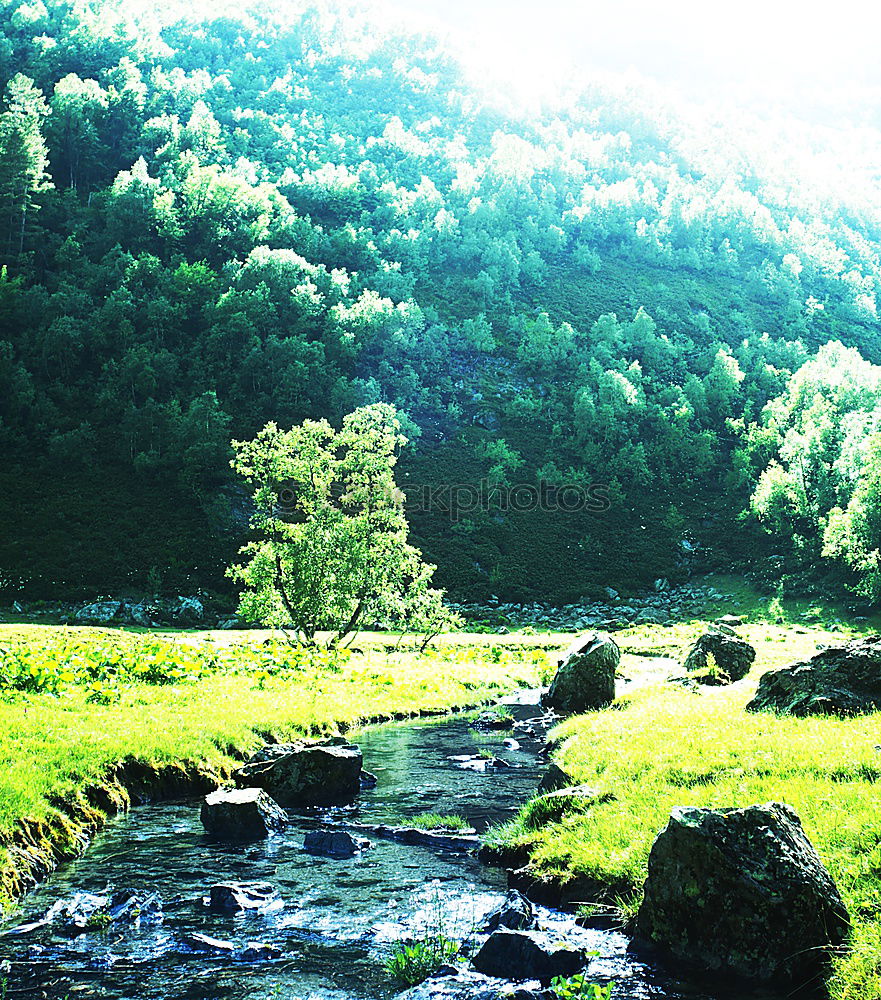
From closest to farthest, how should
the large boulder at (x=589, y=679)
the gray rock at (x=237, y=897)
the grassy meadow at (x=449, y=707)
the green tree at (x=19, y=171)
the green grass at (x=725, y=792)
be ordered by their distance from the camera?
the green grass at (x=725, y=792)
the gray rock at (x=237, y=897)
the grassy meadow at (x=449, y=707)
the large boulder at (x=589, y=679)
the green tree at (x=19, y=171)

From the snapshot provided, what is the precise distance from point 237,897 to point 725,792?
7.68 meters

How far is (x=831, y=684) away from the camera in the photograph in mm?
18141

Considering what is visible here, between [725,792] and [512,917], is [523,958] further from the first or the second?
[725,792]

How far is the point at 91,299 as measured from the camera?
398 feet

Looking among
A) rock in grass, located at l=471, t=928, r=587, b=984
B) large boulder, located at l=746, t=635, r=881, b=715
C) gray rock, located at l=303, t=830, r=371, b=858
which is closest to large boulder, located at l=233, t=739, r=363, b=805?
gray rock, located at l=303, t=830, r=371, b=858

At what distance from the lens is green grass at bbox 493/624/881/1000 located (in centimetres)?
877

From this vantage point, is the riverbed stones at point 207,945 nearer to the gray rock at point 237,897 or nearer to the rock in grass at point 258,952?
the rock in grass at point 258,952

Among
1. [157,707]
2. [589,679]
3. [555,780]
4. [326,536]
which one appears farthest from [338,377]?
[555,780]

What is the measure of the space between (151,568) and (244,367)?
5100 cm

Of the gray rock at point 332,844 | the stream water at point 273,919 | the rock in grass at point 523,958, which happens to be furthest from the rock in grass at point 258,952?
the gray rock at point 332,844

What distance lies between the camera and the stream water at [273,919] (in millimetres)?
8141

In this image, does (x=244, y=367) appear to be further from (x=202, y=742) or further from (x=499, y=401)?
(x=202, y=742)

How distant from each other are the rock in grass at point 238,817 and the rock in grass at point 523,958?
6.47 meters

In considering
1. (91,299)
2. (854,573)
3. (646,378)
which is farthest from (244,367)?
(854,573)
